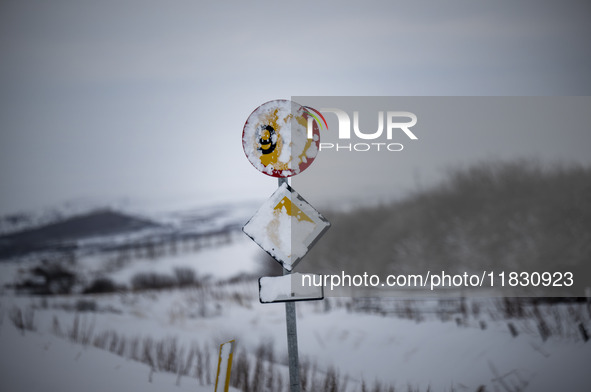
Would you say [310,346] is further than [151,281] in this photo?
No

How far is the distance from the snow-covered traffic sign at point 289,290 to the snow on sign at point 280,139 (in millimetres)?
768

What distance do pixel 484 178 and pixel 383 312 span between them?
41.4ft

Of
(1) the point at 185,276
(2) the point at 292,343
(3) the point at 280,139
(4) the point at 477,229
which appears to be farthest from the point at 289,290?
(1) the point at 185,276

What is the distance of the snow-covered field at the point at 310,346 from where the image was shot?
19.0 ft

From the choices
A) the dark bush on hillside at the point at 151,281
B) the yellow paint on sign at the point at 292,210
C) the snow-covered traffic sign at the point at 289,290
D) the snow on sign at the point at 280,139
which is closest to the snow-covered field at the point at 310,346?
the snow-covered traffic sign at the point at 289,290

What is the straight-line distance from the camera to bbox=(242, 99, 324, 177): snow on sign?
10.3 feet

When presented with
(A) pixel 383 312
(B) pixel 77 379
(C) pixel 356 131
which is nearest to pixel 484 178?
(A) pixel 383 312

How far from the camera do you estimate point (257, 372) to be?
643 centimetres

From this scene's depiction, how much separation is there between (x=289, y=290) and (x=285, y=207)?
0.60 meters

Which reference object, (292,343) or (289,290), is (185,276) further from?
(289,290)

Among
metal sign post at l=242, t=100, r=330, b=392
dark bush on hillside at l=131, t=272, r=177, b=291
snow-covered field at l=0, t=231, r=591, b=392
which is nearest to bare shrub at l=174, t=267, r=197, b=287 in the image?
dark bush on hillside at l=131, t=272, r=177, b=291

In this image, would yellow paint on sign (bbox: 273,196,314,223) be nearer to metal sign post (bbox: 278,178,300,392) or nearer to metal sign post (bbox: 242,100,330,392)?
metal sign post (bbox: 242,100,330,392)

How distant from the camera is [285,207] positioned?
10.2ft

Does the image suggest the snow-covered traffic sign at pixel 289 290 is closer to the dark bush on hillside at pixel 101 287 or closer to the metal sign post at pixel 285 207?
the metal sign post at pixel 285 207
